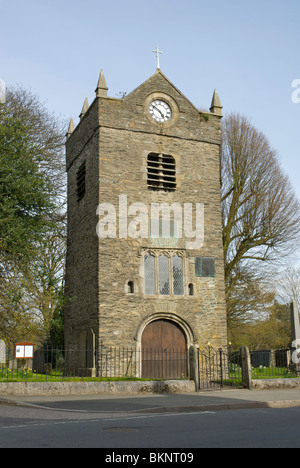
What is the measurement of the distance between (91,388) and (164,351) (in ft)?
20.9

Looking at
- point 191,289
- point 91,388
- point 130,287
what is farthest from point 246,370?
point 130,287

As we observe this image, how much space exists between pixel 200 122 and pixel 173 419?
1691cm

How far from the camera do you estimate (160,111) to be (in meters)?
23.6

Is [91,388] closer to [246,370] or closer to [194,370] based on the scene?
[194,370]

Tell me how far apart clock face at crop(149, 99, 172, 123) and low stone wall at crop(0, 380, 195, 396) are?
1222cm

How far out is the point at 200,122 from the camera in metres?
24.3

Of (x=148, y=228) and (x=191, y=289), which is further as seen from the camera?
(x=191, y=289)

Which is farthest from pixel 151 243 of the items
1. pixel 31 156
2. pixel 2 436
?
pixel 2 436

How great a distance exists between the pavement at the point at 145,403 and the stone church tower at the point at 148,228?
6.20 metres

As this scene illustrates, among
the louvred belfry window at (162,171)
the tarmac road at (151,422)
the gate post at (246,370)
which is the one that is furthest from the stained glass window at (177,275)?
the tarmac road at (151,422)

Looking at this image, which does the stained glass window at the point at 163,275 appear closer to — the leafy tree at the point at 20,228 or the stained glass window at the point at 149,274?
the stained glass window at the point at 149,274

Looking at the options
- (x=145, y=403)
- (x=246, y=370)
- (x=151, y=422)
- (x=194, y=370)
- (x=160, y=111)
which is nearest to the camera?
(x=151, y=422)

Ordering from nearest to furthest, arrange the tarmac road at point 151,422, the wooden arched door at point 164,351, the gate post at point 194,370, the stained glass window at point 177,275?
the tarmac road at point 151,422
the gate post at point 194,370
the wooden arched door at point 164,351
the stained glass window at point 177,275

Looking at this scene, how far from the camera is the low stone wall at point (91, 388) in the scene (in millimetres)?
14445
